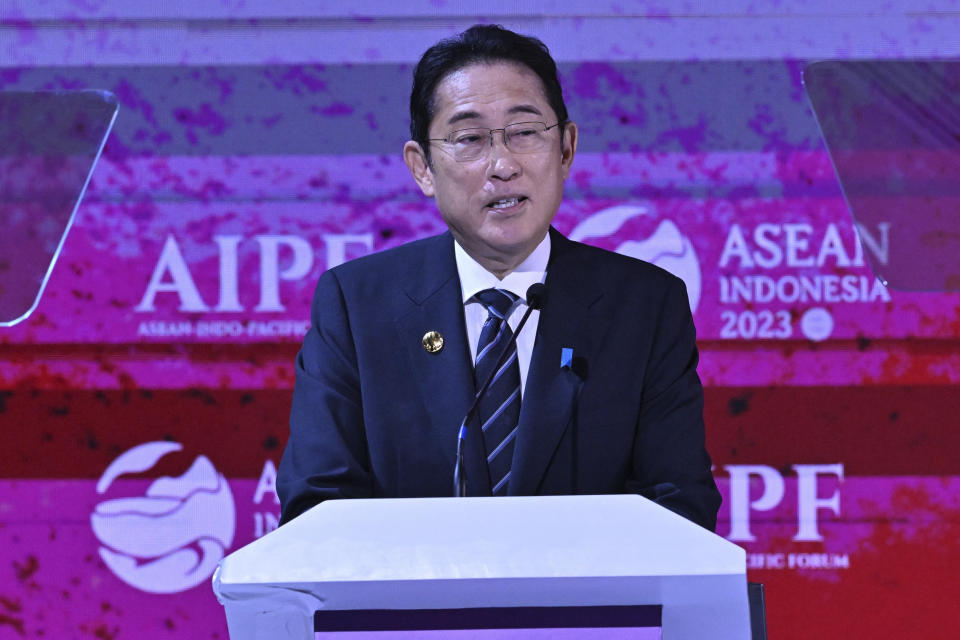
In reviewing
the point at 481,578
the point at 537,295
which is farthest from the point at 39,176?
the point at 481,578

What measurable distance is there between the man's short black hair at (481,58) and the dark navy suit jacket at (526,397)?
258 millimetres

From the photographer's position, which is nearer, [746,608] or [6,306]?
[746,608]

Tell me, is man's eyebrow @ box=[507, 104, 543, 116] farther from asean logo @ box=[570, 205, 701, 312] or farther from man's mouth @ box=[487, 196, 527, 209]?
asean logo @ box=[570, 205, 701, 312]

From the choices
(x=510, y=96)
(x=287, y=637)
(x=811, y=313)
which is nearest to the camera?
(x=287, y=637)

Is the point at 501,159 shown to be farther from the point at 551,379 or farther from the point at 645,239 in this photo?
the point at 645,239

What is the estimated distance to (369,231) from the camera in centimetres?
227

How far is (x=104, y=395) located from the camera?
2275 millimetres

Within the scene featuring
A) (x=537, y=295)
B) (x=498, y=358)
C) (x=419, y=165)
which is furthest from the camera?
(x=419, y=165)

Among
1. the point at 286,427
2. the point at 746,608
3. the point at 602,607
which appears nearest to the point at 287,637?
the point at 602,607

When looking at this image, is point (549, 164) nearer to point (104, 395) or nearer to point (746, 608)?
point (746, 608)

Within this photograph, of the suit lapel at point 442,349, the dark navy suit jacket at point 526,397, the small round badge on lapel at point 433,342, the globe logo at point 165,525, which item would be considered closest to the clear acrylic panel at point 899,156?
the dark navy suit jacket at point 526,397

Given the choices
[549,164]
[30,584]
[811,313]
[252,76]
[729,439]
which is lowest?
[30,584]

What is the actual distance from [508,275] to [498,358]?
0.23 metres

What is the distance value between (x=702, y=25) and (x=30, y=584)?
6.89 ft
